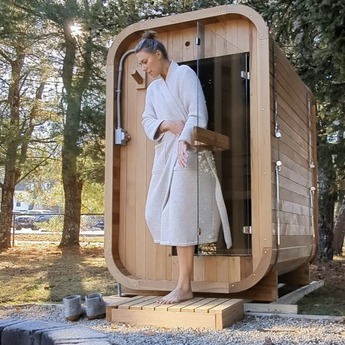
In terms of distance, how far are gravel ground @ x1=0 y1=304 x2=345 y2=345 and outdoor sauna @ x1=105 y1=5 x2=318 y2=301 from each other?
1.17ft

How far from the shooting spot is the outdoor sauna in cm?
328

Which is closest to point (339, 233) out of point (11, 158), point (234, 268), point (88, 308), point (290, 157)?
point (11, 158)

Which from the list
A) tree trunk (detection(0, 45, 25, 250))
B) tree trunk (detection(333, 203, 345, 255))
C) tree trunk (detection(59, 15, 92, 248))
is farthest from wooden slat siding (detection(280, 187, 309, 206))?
tree trunk (detection(0, 45, 25, 250))

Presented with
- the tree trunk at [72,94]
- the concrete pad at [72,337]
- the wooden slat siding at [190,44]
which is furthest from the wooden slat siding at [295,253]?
the tree trunk at [72,94]

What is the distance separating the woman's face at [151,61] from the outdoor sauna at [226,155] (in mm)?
381

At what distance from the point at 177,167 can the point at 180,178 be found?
72mm

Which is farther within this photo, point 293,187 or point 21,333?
point 293,187

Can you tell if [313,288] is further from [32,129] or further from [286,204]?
[32,129]

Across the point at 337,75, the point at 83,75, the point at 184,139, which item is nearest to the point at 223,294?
the point at 184,139

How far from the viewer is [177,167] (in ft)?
10.3

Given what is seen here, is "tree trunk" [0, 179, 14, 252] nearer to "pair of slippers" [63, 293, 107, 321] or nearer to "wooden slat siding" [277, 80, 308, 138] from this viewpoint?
"wooden slat siding" [277, 80, 308, 138]

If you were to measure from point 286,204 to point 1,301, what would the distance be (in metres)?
2.41

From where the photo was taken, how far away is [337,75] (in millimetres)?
5086

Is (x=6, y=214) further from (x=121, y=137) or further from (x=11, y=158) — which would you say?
(x=121, y=137)
